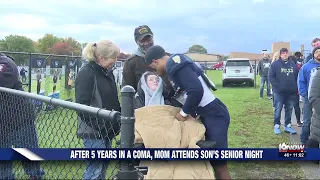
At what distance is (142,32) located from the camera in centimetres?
474

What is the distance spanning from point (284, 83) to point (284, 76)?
144 mm

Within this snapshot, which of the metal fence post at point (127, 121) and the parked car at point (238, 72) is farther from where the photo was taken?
the parked car at point (238, 72)

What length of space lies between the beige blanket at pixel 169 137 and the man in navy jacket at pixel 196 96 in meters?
0.11

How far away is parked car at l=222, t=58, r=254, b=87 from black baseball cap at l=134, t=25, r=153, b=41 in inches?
728

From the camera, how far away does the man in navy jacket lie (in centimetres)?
339

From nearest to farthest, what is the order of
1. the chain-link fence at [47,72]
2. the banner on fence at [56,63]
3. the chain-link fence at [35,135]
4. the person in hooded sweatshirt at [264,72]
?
the chain-link fence at [35,135], the chain-link fence at [47,72], the banner on fence at [56,63], the person in hooded sweatshirt at [264,72]

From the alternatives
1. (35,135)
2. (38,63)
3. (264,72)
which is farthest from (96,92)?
(264,72)

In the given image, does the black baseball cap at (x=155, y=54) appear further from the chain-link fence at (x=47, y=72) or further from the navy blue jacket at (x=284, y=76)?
the chain-link fence at (x=47, y=72)


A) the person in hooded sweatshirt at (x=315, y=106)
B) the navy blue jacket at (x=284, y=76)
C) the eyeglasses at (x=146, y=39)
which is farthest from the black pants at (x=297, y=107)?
the eyeglasses at (x=146, y=39)

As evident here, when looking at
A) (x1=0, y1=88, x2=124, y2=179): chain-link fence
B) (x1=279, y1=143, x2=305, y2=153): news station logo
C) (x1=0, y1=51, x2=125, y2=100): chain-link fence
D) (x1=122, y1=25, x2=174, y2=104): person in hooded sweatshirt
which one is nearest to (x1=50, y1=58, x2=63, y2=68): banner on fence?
(x1=0, y1=51, x2=125, y2=100): chain-link fence

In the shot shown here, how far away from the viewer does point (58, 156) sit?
3141mm

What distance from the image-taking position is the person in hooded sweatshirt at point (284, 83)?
26.9ft

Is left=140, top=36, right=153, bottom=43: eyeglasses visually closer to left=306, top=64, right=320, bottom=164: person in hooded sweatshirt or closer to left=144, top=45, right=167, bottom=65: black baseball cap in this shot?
left=144, top=45, right=167, bottom=65: black baseball cap

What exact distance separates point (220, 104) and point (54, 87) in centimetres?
927
